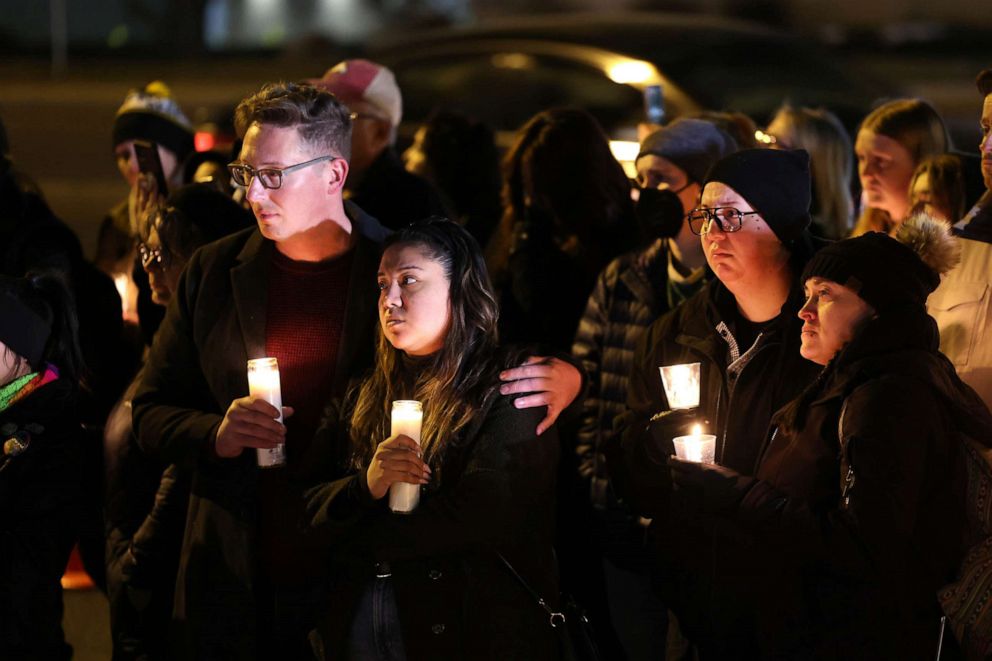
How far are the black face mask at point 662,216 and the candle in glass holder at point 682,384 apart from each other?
4.29ft

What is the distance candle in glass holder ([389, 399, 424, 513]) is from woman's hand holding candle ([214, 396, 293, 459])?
1.21 ft

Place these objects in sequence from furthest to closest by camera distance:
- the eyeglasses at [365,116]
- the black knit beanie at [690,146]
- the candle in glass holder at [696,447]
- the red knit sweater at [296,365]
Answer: the eyeglasses at [365,116] → the black knit beanie at [690,146] → the red knit sweater at [296,365] → the candle in glass holder at [696,447]

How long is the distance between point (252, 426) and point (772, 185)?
5.19ft

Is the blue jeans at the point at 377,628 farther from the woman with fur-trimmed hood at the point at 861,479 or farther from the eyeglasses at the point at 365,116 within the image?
the eyeglasses at the point at 365,116

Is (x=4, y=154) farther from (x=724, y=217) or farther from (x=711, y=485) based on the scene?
(x=711, y=485)

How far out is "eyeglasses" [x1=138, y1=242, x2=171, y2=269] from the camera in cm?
487

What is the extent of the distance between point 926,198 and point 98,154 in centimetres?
1159

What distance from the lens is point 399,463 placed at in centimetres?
368

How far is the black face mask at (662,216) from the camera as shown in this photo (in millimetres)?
5141

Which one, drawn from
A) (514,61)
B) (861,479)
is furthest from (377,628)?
(514,61)

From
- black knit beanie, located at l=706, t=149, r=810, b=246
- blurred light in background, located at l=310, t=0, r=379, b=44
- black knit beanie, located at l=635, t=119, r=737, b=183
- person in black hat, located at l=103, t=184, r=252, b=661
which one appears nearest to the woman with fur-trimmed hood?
black knit beanie, located at l=706, t=149, r=810, b=246

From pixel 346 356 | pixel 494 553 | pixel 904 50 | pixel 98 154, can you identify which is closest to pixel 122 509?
pixel 346 356

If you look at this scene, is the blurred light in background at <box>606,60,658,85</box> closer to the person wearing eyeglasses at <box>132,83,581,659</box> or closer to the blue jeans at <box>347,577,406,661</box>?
the person wearing eyeglasses at <box>132,83,581,659</box>

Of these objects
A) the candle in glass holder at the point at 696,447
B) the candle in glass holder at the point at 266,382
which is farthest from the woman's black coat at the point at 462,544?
the candle in glass holder at the point at 696,447
